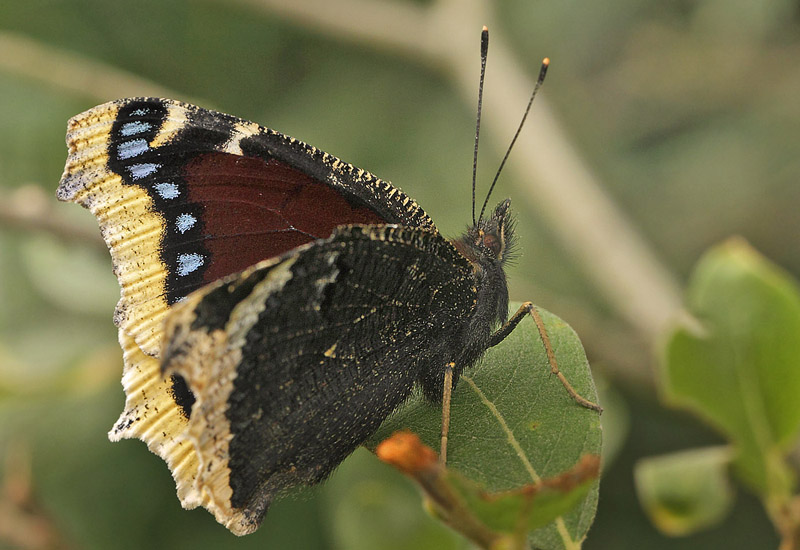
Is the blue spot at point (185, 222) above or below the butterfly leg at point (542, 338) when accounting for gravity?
above

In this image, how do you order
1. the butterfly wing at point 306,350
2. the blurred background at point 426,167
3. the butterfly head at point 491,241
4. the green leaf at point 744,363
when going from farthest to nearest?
the blurred background at point 426,167 → the butterfly head at point 491,241 → the green leaf at point 744,363 → the butterfly wing at point 306,350

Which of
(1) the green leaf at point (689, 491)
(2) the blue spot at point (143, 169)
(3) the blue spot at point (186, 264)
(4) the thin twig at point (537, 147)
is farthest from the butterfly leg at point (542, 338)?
(4) the thin twig at point (537, 147)

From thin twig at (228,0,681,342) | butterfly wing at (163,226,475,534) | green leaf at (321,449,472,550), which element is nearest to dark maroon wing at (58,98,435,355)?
butterfly wing at (163,226,475,534)

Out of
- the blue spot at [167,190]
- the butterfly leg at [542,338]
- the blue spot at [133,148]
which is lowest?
the butterfly leg at [542,338]

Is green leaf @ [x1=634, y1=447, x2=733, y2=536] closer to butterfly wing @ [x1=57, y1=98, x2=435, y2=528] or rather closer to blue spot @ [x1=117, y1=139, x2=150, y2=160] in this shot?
butterfly wing @ [x1=57, y1=98, x2=435, y2=528]

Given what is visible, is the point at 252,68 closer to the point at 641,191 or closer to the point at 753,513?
the point at 641,191

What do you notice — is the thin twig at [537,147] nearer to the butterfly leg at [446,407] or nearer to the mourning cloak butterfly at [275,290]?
the mourning cloak butterfly at [275,290]
